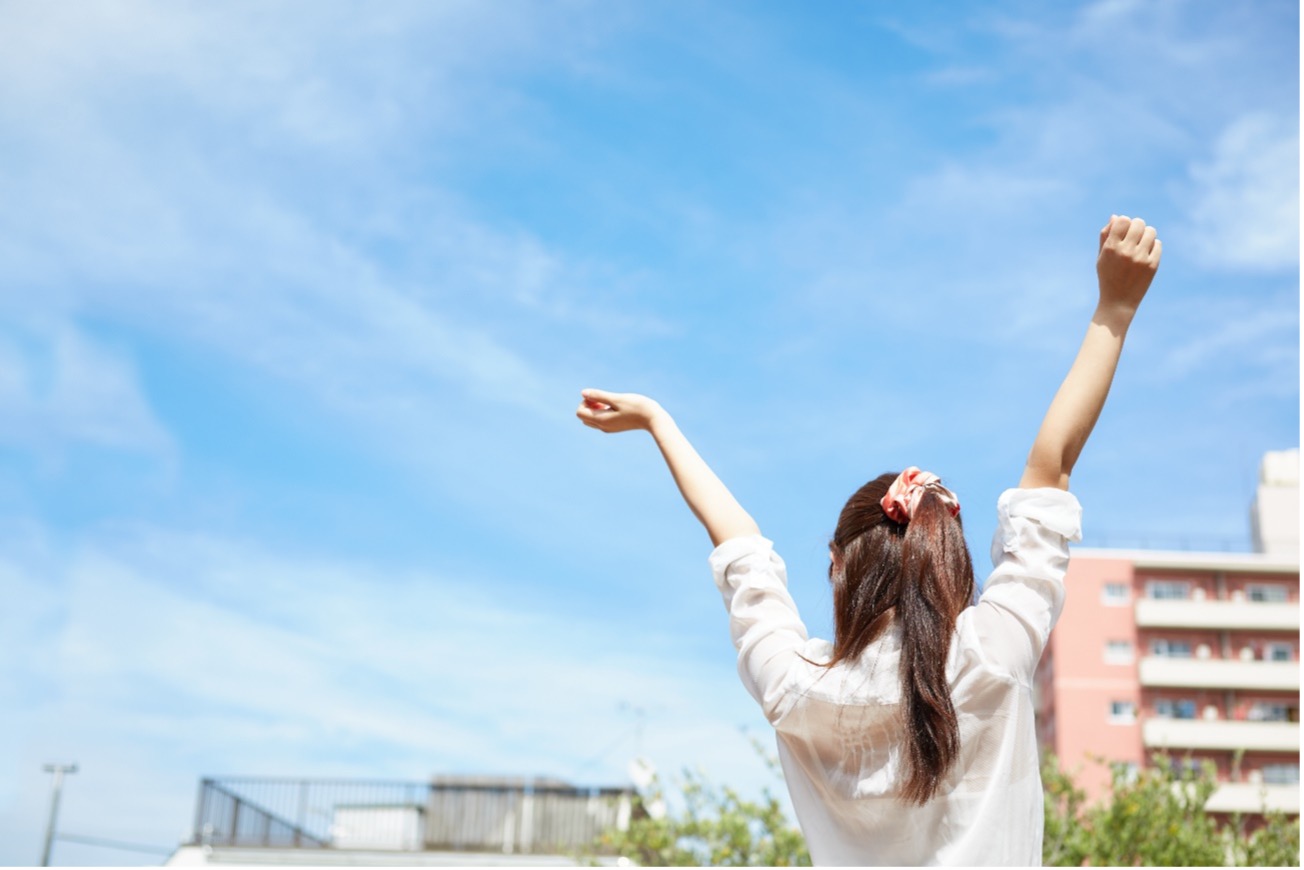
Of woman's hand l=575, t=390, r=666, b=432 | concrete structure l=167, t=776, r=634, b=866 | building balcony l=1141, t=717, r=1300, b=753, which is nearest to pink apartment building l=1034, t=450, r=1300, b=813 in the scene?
building balcony l=1141, t=717, r=1300, b=753

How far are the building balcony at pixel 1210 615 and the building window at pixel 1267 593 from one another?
1.89 feet

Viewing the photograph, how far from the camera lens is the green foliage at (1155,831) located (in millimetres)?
11984

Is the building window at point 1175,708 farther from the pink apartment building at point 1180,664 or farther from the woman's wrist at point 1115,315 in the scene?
the woman's wrist at point 1115,315

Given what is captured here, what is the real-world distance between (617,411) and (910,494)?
556 millimetres

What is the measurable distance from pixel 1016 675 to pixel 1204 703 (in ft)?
182

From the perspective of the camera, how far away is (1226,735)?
49031 millimetres

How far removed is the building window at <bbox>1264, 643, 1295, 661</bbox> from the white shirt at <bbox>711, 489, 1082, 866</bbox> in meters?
55.8

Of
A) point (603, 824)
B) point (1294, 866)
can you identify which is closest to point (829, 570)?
point (1294, 866)

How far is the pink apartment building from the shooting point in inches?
1935

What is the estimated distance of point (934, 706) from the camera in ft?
4.85

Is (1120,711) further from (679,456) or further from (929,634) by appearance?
(929,634)

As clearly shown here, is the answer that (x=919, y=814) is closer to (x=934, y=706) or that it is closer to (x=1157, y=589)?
(x=934, y=706)

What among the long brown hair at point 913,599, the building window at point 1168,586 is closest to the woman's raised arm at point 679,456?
the long brown hair at point 913,599

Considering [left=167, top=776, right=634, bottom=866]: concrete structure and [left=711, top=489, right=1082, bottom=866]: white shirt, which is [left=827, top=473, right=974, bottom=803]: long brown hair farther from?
[left=167, top=776, right=634, bottom=866]: concrete structure
